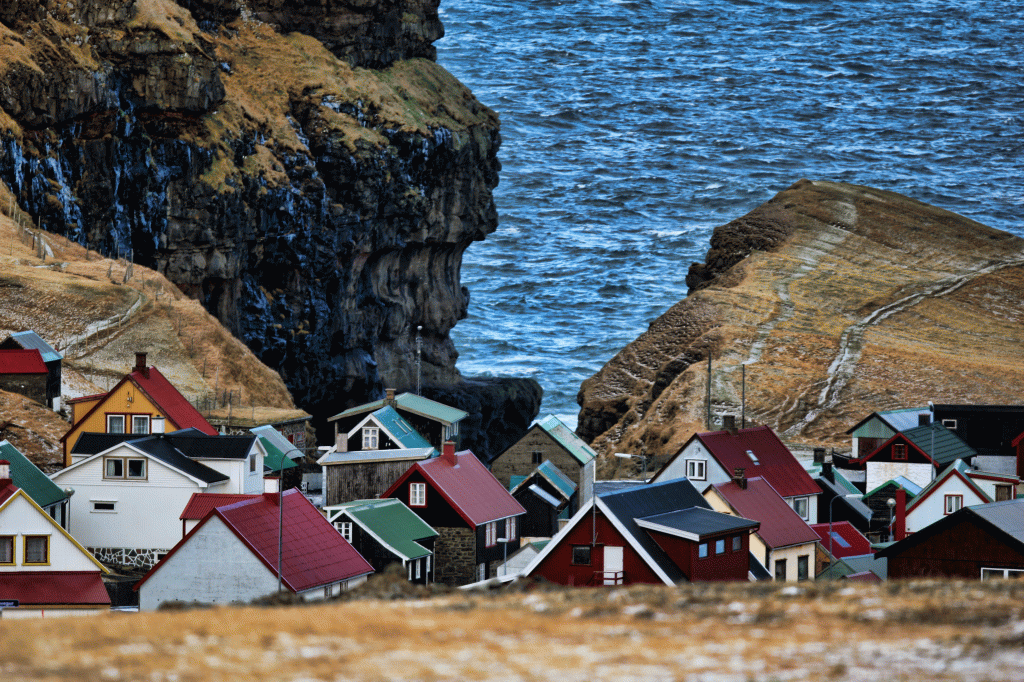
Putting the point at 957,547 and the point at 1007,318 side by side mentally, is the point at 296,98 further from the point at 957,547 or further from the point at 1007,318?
the point at 957,547

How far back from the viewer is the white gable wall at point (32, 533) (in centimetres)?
4753

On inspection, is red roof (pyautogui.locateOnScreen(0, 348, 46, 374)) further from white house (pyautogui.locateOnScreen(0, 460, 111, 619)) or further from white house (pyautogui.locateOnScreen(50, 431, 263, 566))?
white house (pyautogui.locateOnScreen(0, 460, 111, 619))

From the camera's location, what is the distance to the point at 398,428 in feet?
245


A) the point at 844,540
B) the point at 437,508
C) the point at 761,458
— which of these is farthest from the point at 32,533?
the point at 844,540

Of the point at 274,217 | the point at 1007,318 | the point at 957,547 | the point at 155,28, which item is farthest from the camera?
the point at 1007,318

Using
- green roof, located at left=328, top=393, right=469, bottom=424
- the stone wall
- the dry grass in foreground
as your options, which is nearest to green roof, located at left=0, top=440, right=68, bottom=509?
the stone wall

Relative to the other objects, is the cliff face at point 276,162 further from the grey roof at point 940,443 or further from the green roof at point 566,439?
the grey roof at point 940,443

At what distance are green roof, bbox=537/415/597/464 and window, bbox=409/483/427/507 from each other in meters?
16.9

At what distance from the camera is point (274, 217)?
131m

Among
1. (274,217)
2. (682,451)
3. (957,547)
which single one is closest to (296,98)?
(274,217)

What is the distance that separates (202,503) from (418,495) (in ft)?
29.8

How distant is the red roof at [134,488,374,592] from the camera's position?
A: 150ft

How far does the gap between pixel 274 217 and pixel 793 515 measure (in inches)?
3220

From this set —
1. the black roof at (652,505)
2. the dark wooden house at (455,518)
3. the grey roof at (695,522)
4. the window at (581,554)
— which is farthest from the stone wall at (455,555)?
the window at (581,554)
